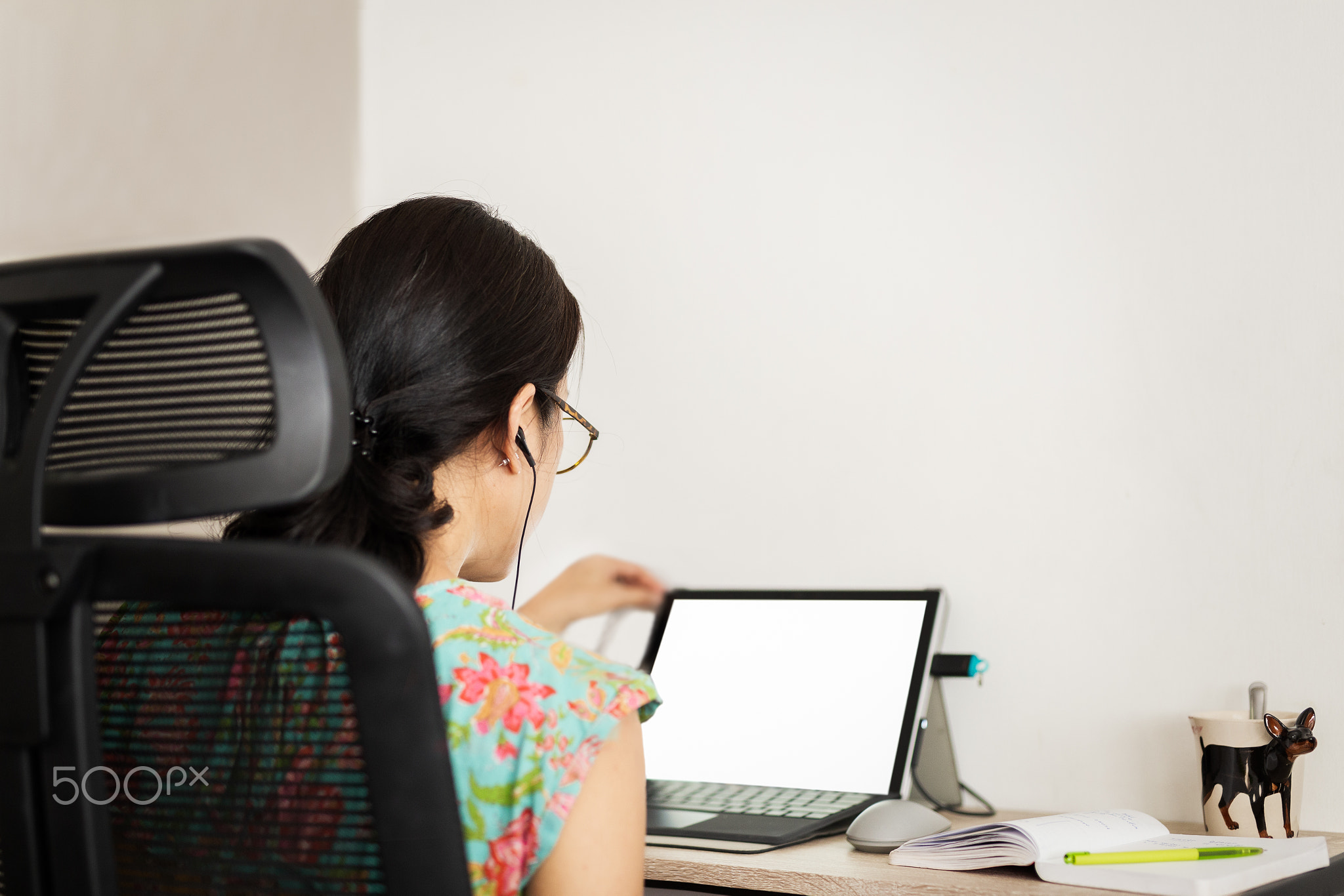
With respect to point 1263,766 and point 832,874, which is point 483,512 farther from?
point 1263,766

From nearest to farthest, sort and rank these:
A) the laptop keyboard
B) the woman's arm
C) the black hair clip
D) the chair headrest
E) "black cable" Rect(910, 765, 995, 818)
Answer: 1. the chair headrest
2. the woman's arm
3. the black hair clip
4. the laptop keyboard
5. "black cable" Rect(910, 765, 995, 818)

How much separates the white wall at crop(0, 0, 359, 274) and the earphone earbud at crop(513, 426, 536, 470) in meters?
0.80

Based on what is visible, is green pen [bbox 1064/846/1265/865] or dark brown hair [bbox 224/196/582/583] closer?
dark brown hair [bbox 224/196/582/583]

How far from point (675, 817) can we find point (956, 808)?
1.12ft

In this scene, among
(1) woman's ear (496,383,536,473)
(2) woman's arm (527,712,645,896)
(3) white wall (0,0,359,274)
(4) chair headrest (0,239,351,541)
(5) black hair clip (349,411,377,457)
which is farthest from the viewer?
(3) white wall (0,0,359,274)

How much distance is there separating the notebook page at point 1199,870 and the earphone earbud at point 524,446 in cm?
50

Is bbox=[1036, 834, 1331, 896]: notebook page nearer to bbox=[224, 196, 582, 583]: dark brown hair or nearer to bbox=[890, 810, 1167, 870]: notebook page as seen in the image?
bbox=[890, 810, 1167, 870]: notebook page

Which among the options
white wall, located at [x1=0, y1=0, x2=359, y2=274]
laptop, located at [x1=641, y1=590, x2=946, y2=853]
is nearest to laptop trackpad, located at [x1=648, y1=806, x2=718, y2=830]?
laptop, located at [x1=641, y1=590, x2=946, y2=853]

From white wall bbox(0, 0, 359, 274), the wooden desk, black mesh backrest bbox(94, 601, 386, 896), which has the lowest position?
the wooden desk

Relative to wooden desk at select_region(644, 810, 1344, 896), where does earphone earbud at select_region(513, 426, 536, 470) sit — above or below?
above

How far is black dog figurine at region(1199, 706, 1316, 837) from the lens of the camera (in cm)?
95

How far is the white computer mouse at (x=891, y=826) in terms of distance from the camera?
0.93 m

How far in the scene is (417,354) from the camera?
76cm

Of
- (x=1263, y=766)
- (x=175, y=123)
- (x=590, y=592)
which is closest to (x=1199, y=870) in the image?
(x=1263, y=766)
